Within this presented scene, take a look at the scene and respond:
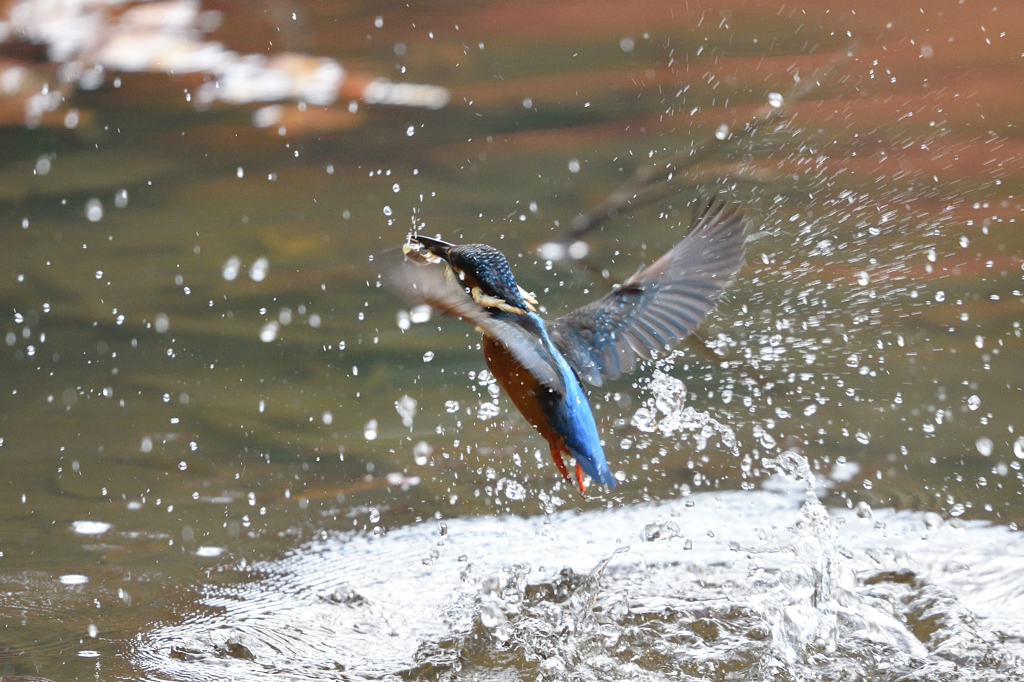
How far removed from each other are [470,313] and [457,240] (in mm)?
1745

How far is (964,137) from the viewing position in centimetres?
318

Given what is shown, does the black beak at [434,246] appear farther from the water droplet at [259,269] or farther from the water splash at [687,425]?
the water droplet at [259,269]

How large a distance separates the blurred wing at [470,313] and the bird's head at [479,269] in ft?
0.09

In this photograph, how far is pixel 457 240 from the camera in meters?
2.91

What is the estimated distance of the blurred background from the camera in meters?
2.27

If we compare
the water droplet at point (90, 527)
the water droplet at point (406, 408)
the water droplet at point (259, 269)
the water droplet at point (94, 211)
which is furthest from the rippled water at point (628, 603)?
the water droplet at point (94, 211)

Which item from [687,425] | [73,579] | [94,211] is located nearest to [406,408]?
[687,425]

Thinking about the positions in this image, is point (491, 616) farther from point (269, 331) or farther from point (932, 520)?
point (269, 331)

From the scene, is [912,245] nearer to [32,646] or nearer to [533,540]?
[533,540]

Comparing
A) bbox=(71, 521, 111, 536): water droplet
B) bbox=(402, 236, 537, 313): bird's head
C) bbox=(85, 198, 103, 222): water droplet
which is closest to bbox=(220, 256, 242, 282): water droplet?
bbox=(85, 198, 103, 222): water droplet

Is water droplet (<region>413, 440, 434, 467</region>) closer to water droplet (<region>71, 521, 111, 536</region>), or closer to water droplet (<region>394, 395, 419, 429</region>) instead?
water droplet (<region>394, 395, 419, 429</region>)

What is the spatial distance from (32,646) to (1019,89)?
3.08m

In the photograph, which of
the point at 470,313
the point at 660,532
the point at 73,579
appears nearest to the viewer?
the point at 470,313

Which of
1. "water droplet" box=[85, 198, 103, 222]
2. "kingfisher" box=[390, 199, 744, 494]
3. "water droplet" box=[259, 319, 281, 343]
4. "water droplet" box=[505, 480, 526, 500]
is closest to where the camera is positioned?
"kingfisher" box=[390, 199, 744, 494]
